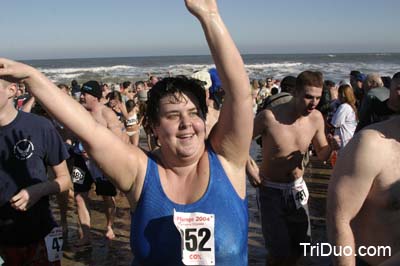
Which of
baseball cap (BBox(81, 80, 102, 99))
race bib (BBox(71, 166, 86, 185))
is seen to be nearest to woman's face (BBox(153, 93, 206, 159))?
baseball cap (BBox(81, 80, 102, 99))

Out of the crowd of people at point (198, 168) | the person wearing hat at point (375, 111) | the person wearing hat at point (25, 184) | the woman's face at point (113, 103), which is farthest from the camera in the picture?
the woman's face at point (113, 103)

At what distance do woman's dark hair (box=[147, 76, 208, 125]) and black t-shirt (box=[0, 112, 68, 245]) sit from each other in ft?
3.67

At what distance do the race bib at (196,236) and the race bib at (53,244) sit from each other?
4.40ft

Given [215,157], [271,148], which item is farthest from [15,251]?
[271,148]

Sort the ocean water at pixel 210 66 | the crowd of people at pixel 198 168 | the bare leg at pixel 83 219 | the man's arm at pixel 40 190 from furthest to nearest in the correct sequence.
→ the ocean water at pixel 210 66 < the bare leg at pixel 83 219 < the man's arm at pixel 40 190 < the crowd of people at pixel 198 168

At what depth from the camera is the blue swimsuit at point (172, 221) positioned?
1954 millimetres

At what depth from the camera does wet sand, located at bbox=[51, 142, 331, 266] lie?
4.60m

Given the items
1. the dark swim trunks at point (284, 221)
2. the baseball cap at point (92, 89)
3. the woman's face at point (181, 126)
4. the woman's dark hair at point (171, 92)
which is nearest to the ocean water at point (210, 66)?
the baseball cap at point (92, 89)

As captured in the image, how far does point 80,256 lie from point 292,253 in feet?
7.80

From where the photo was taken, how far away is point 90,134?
1894mm

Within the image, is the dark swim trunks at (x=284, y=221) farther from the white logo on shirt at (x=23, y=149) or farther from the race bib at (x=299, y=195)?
the white logo on shirt at (x=23, y=149)

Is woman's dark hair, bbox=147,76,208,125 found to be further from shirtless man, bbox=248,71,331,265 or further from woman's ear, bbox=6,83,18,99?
shirtless man, bbox=248,71,331,265

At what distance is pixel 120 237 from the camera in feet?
17.1

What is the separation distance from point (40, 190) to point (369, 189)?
1997 millimetres
